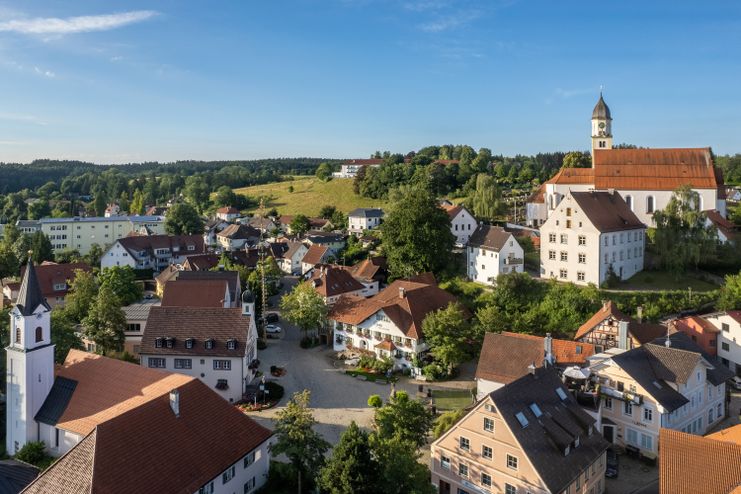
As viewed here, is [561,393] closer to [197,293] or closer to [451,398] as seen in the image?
[451,398]

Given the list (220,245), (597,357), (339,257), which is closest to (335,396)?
(597,357)

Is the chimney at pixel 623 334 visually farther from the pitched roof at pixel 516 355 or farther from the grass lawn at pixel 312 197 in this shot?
the grass lawn at pixel 312 197

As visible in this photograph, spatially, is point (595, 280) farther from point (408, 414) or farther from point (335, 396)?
point (408, 414)

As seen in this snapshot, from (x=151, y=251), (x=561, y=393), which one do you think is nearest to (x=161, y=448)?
(x=561, y=393)

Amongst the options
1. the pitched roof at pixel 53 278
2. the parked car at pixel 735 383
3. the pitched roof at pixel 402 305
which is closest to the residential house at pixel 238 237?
the pitched roof at pixel 53 278

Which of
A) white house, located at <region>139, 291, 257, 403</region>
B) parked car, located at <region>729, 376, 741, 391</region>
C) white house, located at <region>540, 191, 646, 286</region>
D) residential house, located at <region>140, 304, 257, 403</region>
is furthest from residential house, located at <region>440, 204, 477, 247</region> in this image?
residential house, located at <region>140, 304, 257, 403</region>
